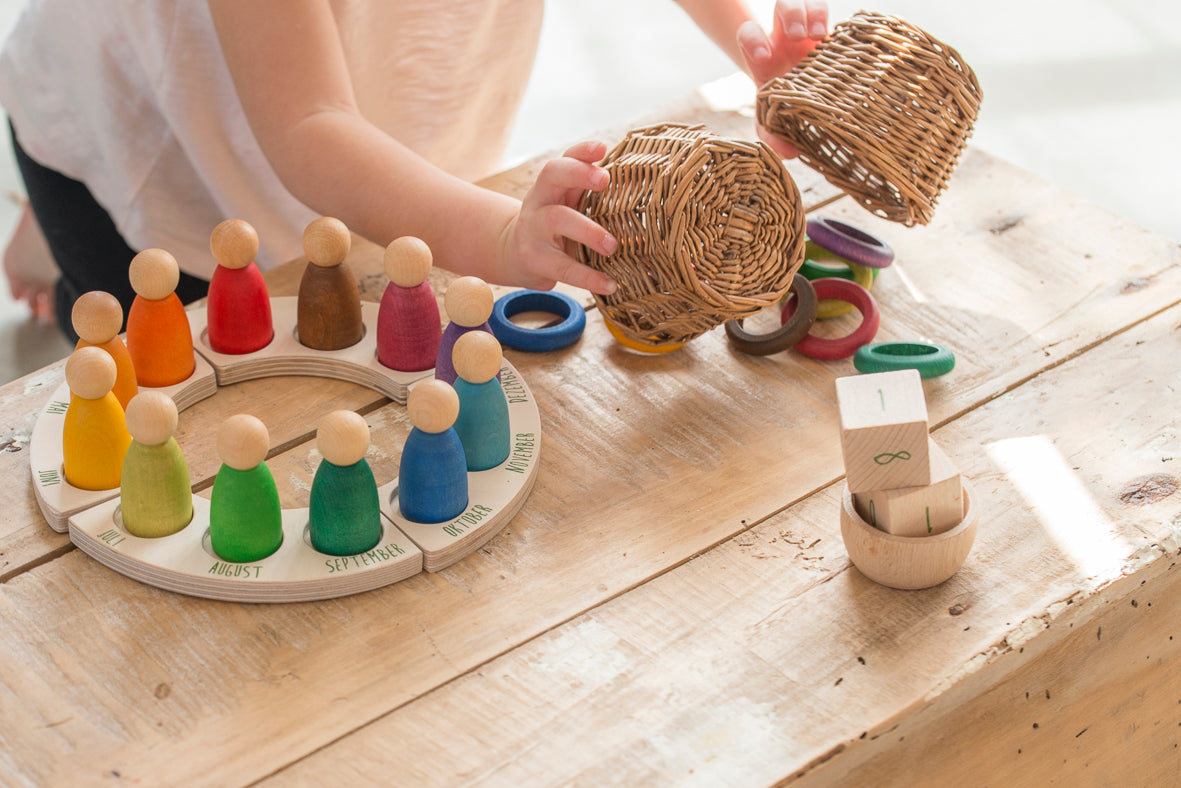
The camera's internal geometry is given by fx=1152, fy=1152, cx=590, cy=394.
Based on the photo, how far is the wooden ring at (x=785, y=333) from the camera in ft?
2.50

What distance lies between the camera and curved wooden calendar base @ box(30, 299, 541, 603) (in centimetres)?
58

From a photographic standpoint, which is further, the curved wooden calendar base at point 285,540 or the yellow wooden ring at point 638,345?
the yellow wooden ring at point 638,345

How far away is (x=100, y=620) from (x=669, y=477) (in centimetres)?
31

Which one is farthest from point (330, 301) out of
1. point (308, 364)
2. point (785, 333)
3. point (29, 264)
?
point (29, 264)

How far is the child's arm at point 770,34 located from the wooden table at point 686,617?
0.23 m

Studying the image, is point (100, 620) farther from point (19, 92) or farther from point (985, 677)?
point (19, 92)

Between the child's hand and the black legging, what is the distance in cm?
42

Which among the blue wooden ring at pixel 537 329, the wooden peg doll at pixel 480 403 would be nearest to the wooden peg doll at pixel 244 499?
the wooden peg doll at pixel 480 403

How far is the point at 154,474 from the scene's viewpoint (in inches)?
23.1

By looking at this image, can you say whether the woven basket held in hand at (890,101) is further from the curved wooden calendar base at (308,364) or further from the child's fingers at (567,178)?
the curved wooden calendar base at (308,364)

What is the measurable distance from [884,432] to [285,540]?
311 mm

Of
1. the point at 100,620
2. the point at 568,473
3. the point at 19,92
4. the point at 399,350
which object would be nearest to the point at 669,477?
the point at 568,473

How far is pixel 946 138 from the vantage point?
73 cm

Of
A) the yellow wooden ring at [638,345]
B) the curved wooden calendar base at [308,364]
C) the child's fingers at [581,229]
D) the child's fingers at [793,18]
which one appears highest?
the child's fingers at [793,18]
